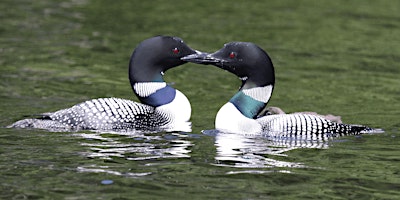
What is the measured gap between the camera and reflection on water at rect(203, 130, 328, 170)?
775 centimetres

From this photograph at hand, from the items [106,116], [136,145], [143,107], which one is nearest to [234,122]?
[143,107]

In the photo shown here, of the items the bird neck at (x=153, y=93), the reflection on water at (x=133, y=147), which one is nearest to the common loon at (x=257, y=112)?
the reflection on water at (x=133, y=147)

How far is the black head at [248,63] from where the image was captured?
8.94m

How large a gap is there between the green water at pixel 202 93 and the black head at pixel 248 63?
0.61 m

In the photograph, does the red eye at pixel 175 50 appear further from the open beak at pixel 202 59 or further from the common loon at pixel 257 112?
the common loon at pixel 257 112

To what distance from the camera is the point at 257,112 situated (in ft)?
29.8

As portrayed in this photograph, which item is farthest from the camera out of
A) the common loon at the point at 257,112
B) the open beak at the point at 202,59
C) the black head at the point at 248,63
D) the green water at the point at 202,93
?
the open beak at the point at 202,59

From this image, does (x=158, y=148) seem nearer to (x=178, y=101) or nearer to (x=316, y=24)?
(x=178, y=101)

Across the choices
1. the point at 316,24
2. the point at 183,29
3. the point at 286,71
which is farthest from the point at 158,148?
the point at 316,24

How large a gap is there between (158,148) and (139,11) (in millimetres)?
9433

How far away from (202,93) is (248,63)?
117 inches

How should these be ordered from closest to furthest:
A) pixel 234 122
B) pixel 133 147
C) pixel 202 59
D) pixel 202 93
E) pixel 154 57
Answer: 1. pixel 133 147
2. pixel 234 122
3. pixel 202 59
4. pixel 154 57
5. pixel 202 93

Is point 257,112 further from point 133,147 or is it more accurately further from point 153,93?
point 133,147

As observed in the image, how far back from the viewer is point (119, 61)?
13641mm
